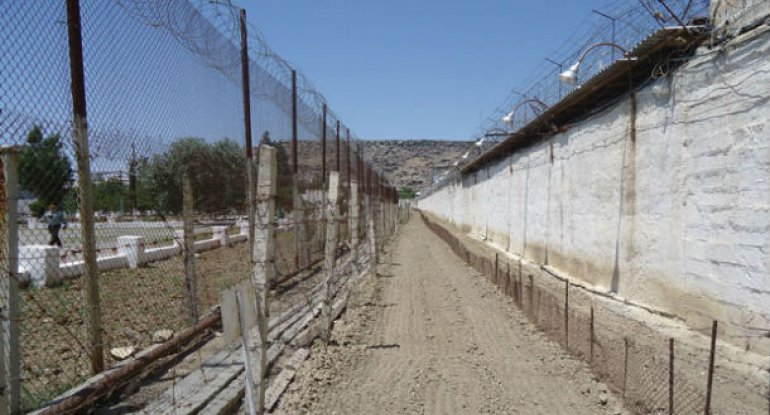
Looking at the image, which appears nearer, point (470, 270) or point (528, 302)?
point (528, 302)

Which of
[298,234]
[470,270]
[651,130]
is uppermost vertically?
[651,130]

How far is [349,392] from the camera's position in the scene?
5.07 metres

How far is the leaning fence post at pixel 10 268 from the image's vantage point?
121 inches

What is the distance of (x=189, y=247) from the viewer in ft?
19.1

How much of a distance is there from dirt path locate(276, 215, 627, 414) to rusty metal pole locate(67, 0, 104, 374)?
1523mm

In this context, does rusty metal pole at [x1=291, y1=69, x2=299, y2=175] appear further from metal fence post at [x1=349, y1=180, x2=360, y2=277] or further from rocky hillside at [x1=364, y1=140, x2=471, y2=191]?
rocky hillside at [x1=364, y1=140, x2=471, y2=191]

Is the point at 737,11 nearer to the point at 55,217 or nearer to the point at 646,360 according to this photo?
the point at 646,360

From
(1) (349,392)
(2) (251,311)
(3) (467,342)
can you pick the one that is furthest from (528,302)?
(2) (251,311)

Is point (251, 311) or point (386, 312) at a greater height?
point (251, 311)

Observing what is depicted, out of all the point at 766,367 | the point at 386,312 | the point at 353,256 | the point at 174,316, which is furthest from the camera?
the point at 353,256

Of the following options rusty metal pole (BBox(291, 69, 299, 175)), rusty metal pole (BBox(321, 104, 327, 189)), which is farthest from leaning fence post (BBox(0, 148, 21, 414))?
rusty metal pole (BBox(321, 104, 327, 189))

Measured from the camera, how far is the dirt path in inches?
185

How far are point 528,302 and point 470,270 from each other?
6059 millimetres

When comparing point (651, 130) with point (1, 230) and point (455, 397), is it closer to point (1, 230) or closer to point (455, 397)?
point (455, 397)
